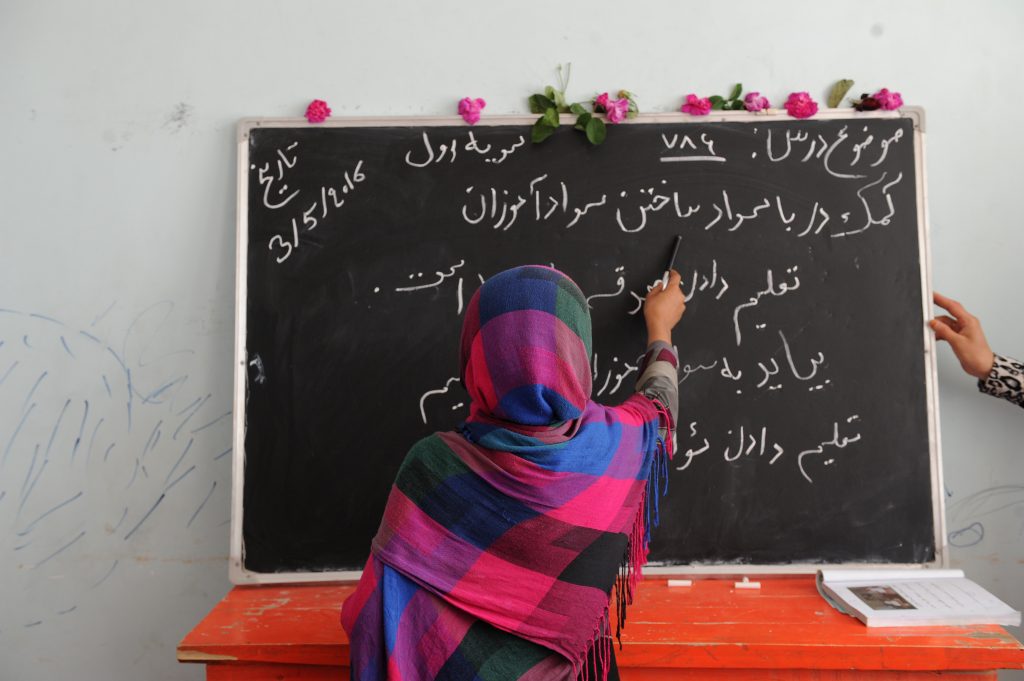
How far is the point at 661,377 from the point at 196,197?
4.55ft

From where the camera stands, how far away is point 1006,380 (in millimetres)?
2006

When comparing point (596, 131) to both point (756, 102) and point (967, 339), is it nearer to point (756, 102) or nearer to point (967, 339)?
point (756, 102)

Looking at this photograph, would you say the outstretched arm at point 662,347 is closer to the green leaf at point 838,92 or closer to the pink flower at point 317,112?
the green leaf at point 838,92

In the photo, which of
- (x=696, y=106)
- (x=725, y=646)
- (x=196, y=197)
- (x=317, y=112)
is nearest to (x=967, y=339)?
(x=696, y=106)

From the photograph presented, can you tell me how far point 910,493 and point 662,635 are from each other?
0.81m

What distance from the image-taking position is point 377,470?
205cm

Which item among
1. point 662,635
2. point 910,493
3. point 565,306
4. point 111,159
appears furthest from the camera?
point 111,159

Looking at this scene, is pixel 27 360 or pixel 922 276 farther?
pixel 27 360

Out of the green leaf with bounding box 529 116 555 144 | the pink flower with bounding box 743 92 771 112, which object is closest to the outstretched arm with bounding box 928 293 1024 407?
the pink flower with bounding box 743 92 771 112

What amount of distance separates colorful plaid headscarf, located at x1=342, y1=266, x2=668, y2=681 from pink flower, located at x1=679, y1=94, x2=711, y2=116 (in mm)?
900

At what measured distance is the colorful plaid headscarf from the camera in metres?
1.35

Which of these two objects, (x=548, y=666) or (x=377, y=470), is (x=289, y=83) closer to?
(x=377, y=470)

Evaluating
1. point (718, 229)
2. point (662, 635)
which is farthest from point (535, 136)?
point (662, 635)

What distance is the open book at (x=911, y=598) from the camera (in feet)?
5.69
